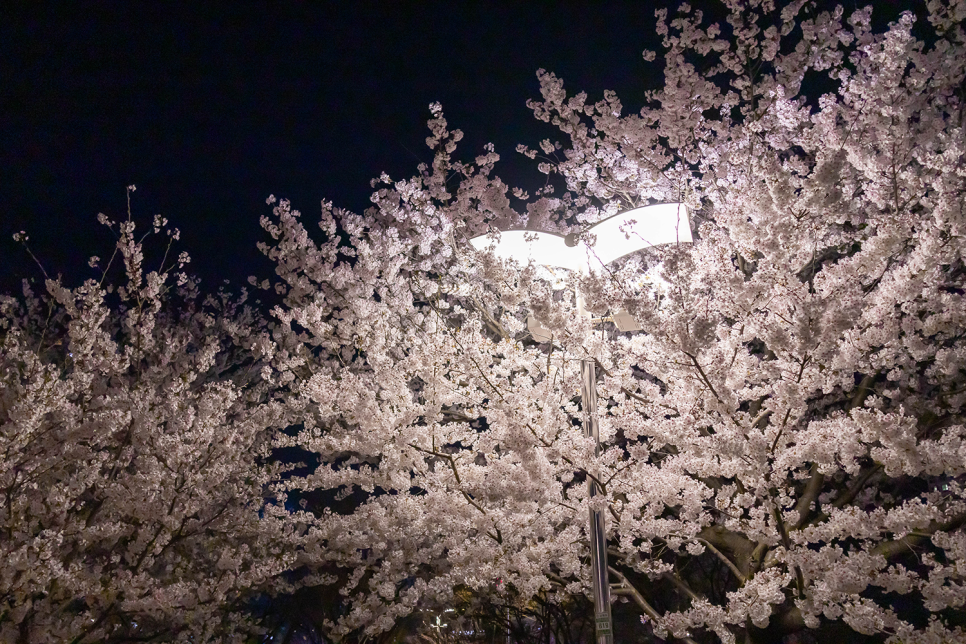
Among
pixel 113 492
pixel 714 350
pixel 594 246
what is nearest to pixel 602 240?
pixel 594 246

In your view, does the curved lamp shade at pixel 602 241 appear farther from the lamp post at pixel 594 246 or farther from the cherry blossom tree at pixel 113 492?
the cherry blossom tree at pixel 113 492

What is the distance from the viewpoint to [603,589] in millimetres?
4648

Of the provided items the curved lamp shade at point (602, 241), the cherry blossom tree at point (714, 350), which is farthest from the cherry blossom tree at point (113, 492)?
the curved lamp shade at point (602, 241)

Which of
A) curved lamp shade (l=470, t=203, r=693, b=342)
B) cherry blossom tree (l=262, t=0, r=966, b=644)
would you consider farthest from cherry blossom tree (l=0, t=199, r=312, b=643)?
curved lamp shade (l=470, t=203, r=693, b=342)

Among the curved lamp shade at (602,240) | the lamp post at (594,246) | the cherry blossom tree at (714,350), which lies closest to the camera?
the cherry blossom tree at (714,350)

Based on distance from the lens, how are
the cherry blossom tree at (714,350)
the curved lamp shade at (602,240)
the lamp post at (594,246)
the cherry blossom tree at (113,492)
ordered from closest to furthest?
Answer: the cherry blossom tree at (714,350) → the lamp post at (594,246) → the curved lamp shade at (602,240) → the cherry blossom tree at (113,492)

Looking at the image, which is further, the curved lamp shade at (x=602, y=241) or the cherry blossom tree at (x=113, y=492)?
the cherry blossom tree at (x=113, y=492)

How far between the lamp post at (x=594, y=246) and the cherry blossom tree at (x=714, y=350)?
161 millimetres

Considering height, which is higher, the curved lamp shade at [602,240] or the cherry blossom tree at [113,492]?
the curved lamp shade at [602,240]

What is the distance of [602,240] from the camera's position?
5734 millimetres

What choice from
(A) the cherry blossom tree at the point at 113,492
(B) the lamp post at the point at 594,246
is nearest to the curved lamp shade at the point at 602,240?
(B) the lamp post at the point at 594,246

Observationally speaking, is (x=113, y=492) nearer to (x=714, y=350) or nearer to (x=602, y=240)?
(x=602, y=240)

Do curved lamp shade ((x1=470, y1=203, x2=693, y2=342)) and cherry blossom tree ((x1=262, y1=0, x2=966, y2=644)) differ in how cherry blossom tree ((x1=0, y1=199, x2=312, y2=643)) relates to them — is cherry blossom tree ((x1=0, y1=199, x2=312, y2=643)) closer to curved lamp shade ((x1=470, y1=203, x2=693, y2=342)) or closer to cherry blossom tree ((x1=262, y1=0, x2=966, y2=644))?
cherry blossom tree ((x1=262, y1=0, x2=966, y2=644))

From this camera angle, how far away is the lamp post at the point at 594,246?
5.27 metres
